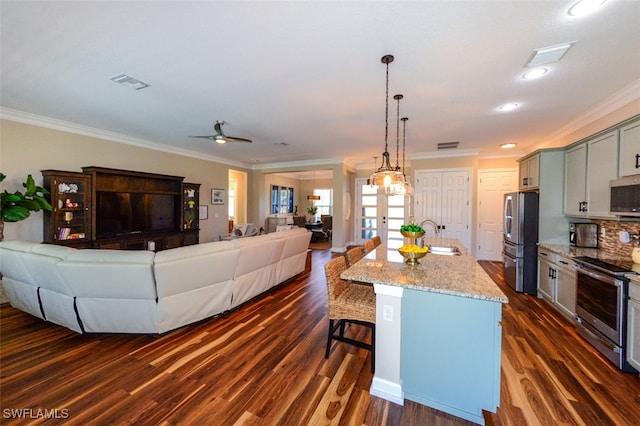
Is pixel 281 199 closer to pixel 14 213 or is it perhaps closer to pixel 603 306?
pixel 14 213

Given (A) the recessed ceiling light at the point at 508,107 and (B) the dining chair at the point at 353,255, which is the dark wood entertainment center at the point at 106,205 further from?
(A) the recessed ceiling light at the point at 508,107

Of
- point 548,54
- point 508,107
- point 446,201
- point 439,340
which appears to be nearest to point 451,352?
point 439,340

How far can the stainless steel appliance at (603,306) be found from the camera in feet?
7.25

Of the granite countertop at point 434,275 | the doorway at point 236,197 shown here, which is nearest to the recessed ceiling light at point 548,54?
the granite countertop at point 434,275

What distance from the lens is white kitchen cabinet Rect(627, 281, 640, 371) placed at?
2082 millimetres

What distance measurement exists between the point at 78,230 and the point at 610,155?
24.7ft

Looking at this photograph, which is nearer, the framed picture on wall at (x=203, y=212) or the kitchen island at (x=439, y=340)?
the kitchen island at (x=439, y=340)

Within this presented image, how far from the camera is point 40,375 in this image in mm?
2117

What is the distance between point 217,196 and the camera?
729 centimetres

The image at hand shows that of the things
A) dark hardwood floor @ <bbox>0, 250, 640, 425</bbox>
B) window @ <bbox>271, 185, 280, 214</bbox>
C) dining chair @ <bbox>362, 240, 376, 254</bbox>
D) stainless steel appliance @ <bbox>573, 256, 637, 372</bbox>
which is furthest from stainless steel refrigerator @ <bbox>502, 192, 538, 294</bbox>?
window @ <bbox>271, 185, 280, 214</bbox>

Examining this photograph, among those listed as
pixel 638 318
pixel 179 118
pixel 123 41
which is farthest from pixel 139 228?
pixel 638 318

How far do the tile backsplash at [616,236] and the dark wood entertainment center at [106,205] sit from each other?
7070 millimetres

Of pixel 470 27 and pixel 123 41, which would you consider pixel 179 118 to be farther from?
pixel 470 27

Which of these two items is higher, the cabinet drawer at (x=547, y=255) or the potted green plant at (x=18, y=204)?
the potted green plant at (x=18, y=204)
